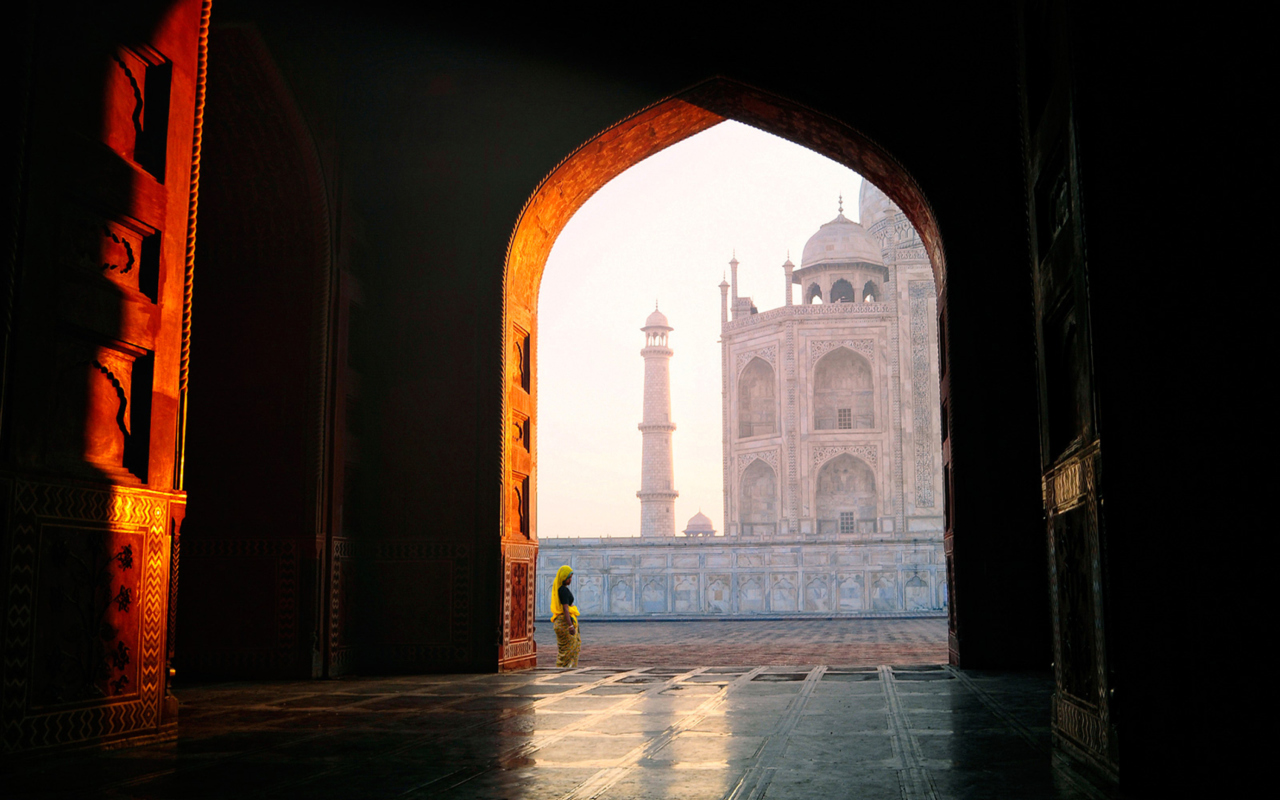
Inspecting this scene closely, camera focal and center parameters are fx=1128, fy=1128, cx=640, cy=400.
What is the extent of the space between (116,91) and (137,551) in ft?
4.97

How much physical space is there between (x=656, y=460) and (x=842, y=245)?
31.7ft

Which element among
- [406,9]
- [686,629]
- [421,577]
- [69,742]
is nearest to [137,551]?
[69,742]

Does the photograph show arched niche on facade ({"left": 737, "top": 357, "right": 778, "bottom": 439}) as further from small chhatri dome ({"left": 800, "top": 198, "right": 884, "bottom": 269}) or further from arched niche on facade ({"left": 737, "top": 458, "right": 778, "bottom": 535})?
small chhatri dome ({"left": 800, "top": 198, "right": 884, "bottom": 269})

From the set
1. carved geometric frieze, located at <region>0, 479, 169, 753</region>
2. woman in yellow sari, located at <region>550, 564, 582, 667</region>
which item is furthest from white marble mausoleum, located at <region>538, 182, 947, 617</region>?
carved geometric frieze, located at <region>0, 479, 169, 753</region>

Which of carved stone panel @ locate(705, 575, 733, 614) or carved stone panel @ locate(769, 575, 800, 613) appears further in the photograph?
carved stone panel @ locate(705, 575, 733, 614)

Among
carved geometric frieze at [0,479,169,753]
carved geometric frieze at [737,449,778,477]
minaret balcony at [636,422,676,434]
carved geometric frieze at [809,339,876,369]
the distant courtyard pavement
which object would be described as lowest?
the distant courtyard pavement

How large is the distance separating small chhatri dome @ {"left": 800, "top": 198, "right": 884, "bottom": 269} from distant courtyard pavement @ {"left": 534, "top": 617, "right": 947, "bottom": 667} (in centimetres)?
1622

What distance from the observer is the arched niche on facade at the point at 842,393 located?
32.1 metres

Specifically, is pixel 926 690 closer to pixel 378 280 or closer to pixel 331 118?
pixel 378 280

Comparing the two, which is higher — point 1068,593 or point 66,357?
point 66,357

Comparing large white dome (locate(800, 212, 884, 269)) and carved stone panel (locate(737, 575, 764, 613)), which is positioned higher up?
large white dome (locate(800, 212, 884, 269))

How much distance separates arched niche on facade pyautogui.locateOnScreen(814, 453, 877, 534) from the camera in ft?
103

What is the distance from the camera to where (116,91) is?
3.73 m

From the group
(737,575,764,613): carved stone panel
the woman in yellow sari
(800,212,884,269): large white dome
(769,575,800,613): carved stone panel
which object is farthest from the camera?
(800,212,884,269): large white dome
